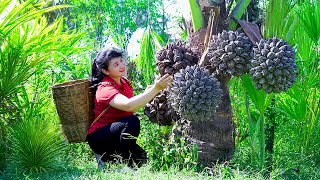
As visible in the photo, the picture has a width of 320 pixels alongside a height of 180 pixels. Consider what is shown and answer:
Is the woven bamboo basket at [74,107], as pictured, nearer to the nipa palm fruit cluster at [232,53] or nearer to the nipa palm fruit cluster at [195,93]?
the nipa palm fruit cluster at [195,93]

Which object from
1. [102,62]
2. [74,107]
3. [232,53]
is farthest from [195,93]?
[74,107]

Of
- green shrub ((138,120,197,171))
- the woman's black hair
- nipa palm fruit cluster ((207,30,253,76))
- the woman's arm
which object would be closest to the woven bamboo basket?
the woman's black hair

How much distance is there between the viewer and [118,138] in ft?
14.6

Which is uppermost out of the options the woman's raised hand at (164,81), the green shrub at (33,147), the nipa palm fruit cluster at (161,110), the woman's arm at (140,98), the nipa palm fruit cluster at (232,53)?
the nipa palm fruit cluster at (232,53)

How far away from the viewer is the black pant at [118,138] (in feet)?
→ 14.4

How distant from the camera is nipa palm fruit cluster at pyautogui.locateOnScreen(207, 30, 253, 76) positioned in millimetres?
3695

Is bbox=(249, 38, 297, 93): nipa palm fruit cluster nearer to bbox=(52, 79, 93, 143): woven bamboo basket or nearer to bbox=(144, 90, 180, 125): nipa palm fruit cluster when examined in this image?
bbox=(144, 90, 180, 125): nipa palm fruit cluster

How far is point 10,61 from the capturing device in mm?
4664

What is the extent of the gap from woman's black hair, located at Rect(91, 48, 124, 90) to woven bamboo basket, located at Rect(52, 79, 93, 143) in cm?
7

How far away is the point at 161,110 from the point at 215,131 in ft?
1.67

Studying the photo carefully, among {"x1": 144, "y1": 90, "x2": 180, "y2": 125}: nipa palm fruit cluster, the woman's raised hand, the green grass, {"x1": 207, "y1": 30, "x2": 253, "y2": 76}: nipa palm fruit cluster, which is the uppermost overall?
{"x1": 207, "y1": 30, "x2": 253, "y2": 76}: nipa palm fruit cluster

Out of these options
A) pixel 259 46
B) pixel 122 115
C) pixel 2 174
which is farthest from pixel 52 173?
pixel 259 46

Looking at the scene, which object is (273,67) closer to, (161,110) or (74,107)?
(161,110)

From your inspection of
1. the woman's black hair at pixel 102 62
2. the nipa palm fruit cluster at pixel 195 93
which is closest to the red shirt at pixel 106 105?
the woman's black hair at pixel 102 62
